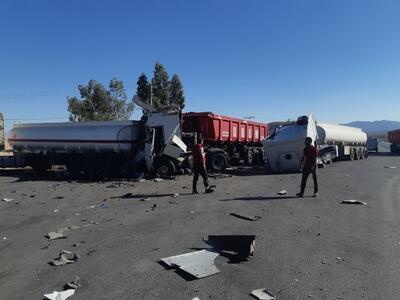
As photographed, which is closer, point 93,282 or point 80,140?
point 93,282

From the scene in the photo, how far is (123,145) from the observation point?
18.8 meters

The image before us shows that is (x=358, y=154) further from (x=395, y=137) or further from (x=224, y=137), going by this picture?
(x=395, y=137)

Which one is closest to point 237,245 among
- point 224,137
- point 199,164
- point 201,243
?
point 201,243

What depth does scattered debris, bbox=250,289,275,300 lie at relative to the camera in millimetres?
5086

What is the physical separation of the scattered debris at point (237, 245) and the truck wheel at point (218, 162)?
573 inches

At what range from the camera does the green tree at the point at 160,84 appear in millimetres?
46688

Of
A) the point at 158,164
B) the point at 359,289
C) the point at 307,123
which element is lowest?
the point at 359,289

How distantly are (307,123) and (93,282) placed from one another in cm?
1774

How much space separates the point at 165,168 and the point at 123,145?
194 cm

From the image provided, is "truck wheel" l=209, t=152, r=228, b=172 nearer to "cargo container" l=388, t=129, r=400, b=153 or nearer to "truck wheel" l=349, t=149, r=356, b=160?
"truck wheel" l=349, t=149, r=356, b=160

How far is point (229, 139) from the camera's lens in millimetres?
24750

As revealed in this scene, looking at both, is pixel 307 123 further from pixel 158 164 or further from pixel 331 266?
pixel 331 266

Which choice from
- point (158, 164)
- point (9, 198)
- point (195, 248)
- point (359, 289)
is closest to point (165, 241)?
point (195, 248)

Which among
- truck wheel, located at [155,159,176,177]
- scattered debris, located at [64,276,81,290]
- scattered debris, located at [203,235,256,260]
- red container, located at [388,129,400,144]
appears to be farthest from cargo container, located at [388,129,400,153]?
scattered debris, located at [64,276,81,290]
